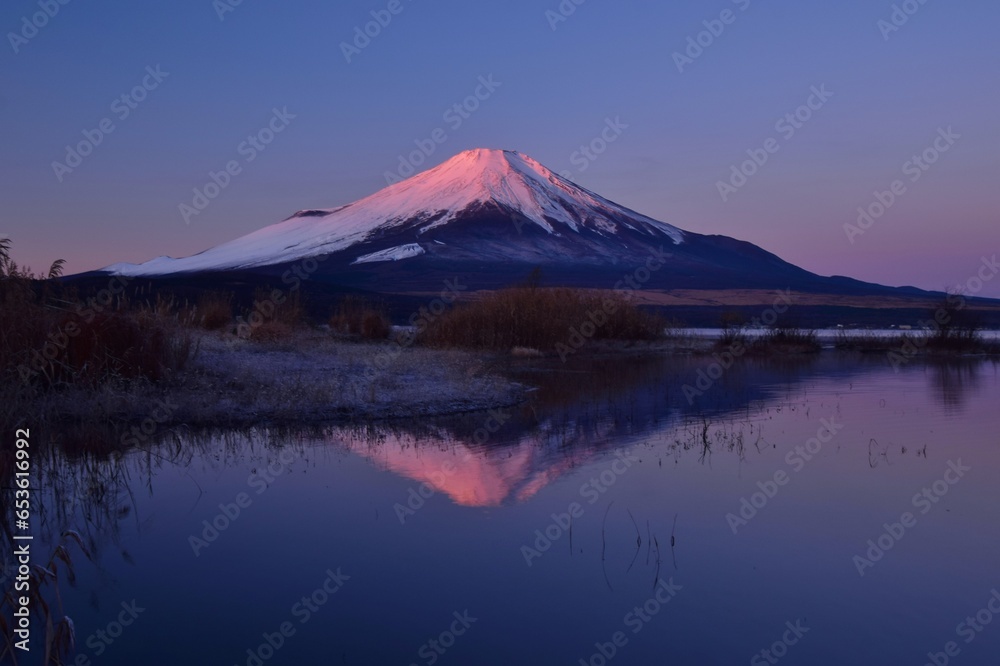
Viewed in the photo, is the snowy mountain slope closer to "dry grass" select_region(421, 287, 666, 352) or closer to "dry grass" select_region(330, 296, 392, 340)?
"dry grass" select_region(330, 296, 392, 340)

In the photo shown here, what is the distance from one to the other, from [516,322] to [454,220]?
101 m

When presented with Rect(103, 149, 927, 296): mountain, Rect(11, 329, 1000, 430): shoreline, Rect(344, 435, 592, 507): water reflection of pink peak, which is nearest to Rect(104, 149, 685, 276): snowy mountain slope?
Rect(103, 149, 927, 296): mountain

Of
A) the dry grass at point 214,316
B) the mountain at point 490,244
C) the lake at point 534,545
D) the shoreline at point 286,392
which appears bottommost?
the lake at point 534,545

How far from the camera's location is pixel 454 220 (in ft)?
417

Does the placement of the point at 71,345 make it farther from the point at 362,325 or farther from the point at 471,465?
the point at 362,325

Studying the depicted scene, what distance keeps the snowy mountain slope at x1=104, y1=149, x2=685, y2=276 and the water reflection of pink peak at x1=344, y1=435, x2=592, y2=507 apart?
100850 mm

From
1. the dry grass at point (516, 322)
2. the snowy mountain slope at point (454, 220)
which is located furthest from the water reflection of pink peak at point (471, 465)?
the snowy mountain slope at point (454, 220)

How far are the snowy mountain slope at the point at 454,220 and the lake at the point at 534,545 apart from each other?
10115 centimetres

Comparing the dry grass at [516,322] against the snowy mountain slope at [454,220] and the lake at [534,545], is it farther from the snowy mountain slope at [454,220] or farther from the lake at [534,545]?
the snowy mountain slope at [454,220]

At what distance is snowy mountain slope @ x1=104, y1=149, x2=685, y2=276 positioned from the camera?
118 meters

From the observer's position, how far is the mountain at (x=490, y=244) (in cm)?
10300

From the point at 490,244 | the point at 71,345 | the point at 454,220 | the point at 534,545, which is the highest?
the point at 454,220

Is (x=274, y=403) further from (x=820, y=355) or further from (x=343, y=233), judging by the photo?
(x=343, y=233)

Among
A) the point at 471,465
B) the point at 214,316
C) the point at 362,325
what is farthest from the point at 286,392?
the point at 362,325
